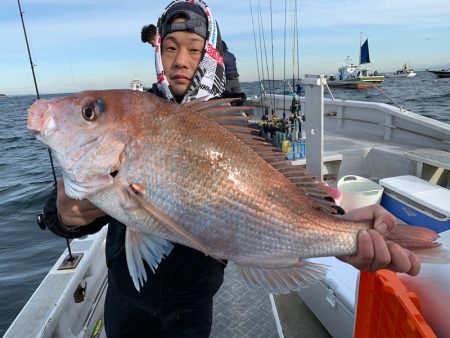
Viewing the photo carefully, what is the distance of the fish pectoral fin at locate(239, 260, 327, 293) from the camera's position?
150cm

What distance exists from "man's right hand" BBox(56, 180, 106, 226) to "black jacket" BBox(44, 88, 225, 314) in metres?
0.18

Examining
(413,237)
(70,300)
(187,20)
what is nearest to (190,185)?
(413,237)

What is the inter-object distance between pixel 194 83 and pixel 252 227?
913mm

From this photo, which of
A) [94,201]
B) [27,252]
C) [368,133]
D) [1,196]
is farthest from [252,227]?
[1,196]

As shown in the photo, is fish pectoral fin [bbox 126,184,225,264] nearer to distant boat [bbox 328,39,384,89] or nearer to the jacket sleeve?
the jacket sleeve

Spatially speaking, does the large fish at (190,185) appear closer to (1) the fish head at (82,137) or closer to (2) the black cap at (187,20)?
(1) the fish head at (82,137)

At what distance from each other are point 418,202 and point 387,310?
2.33 meters

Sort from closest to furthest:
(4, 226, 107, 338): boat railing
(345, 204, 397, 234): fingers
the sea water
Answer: (345, 204, 397, 234): fingers
(4, 226, 107, 338): boat railing
the sea water

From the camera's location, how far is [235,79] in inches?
157

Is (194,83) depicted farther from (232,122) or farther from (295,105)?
(295,105)

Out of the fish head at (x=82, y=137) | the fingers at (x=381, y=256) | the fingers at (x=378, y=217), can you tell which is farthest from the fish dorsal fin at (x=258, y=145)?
the fish head at (x=82, y=137)

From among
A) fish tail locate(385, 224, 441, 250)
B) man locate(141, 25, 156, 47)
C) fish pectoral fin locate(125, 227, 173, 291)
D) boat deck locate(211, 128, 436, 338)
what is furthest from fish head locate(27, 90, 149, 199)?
man locate(141, 25, 156, 47)

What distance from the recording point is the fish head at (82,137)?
4.16ft

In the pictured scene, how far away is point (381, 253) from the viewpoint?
141cm
